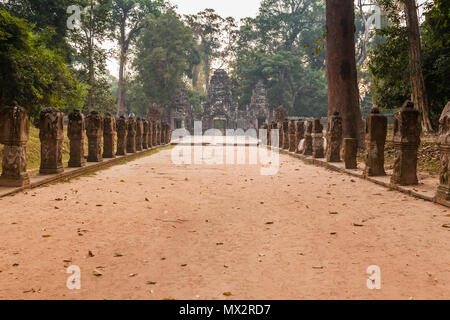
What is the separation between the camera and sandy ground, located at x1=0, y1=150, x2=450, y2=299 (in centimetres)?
271

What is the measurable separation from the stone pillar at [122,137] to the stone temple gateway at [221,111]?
30.1 meters

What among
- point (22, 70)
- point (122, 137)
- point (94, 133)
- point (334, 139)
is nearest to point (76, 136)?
point (94, 133)

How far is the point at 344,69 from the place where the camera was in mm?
13398

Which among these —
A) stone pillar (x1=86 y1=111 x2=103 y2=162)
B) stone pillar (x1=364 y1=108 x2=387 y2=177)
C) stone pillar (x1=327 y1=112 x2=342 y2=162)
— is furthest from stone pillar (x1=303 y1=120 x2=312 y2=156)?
stone pillar (x1=86 y1=111 x2=103 y2=162)

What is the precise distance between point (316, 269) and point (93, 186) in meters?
5.20

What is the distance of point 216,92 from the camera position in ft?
148

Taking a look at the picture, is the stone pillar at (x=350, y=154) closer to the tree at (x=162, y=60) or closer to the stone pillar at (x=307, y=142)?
the stone pillar at (x=307, y=142)

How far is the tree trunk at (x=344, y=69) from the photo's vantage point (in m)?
13.4

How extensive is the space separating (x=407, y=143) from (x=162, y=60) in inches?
1492

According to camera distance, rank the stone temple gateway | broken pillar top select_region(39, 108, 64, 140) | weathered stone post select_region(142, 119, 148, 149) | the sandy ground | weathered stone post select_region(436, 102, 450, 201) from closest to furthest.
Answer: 1. the sandy ground
2. weathered stone post select_region(436, 102, 450, 201)
3. broken pillar top select_region(39, 108, 64, 140)
4. weathered stone post select_region(142, 119, 148, 149)
5. the stone temple gateway

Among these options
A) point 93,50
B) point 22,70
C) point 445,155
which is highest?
point 93,50

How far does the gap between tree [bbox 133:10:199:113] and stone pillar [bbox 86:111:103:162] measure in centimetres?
3224

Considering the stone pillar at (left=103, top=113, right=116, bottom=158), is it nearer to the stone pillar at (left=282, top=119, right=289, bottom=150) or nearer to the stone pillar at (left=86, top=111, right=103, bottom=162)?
the stone pillar at (left=86, top=111, right=103, bottom=162)

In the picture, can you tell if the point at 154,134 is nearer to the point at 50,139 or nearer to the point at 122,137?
the point at 122,137
